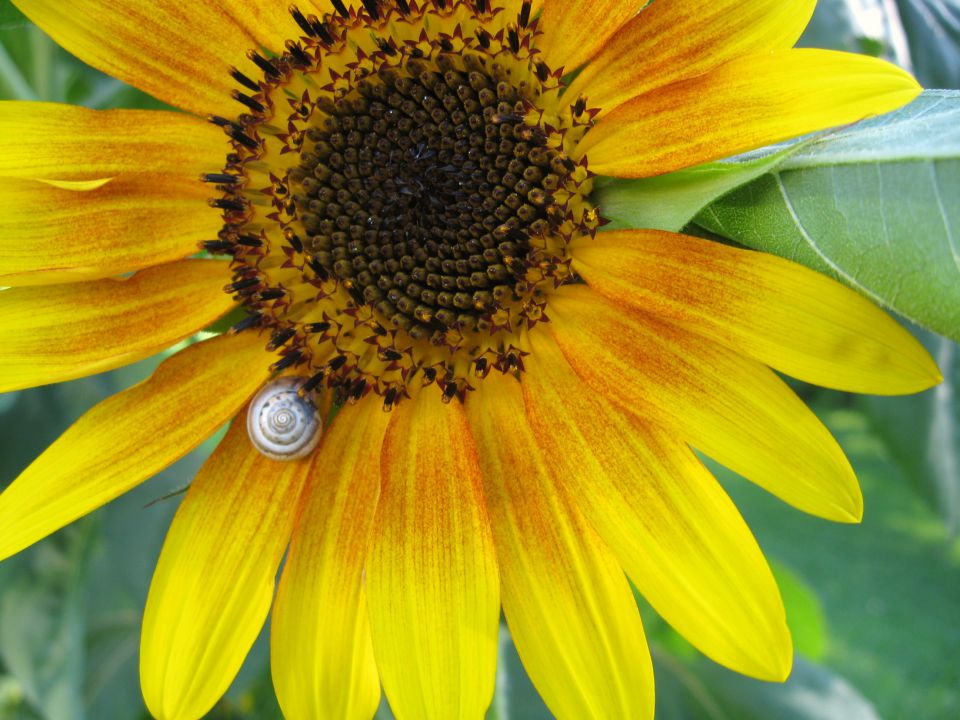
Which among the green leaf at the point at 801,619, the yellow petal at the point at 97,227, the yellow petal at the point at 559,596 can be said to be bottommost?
the green leaf at the point at 801,619

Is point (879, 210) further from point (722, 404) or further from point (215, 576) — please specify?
point (215, 576)

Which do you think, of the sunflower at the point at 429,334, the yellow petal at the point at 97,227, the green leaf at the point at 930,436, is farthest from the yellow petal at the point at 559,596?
the green leaf at the point at 930,436

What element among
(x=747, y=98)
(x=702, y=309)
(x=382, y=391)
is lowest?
(x=382, y=391)

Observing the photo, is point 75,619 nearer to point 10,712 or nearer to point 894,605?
point 10,712

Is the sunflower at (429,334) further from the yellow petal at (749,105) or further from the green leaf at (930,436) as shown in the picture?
the green leaf at (930,436)

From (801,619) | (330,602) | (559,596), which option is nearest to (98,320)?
(330,602)

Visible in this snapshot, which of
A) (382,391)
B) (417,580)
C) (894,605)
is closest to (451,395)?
(382,391)
